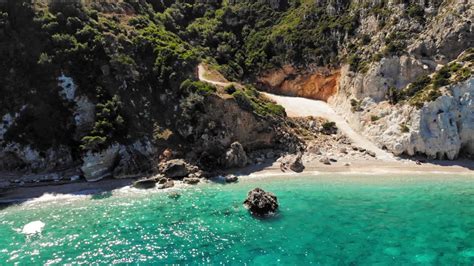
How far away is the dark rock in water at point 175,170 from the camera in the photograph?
4694cm

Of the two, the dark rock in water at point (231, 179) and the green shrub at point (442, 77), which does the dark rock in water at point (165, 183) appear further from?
the green shrub at point (442, 77)

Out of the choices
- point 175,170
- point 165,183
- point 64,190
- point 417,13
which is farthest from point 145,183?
point 417,13

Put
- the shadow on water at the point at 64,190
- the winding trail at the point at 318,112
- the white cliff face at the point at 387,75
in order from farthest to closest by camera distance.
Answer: the white cliff face at the point at 387,75, the winding trail at the point at 318,112, the shadow on water at the point at 64,190

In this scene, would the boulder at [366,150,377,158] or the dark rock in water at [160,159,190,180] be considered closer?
the dark rock in water at [160,159,190,180]

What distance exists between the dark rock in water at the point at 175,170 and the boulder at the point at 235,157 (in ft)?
18.5

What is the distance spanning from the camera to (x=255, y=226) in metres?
33.5

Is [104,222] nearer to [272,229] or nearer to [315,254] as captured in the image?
[272,229]

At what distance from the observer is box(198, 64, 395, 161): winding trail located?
56691 millimetres

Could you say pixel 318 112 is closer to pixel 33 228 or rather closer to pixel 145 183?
pixel 145 183

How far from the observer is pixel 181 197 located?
41375 millimetres

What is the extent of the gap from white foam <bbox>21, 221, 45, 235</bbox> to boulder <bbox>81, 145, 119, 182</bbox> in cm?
1125

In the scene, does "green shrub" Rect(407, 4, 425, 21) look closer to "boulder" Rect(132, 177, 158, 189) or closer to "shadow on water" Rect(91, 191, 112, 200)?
"boulder" Rect(132, 177, 158, 189)

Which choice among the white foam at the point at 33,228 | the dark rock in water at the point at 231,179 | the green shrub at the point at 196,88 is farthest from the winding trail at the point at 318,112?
the white foam at the point at 33,228

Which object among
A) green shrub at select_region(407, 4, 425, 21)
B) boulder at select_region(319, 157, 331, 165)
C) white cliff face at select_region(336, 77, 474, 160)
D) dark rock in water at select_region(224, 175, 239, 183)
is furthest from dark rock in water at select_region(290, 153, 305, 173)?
green shrub at select_region(407, 4, 425, 21)
